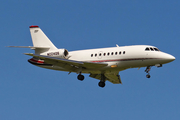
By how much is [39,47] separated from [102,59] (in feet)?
22.3

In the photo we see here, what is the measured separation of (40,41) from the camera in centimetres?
3347

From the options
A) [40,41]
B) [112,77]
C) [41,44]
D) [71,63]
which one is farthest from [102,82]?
[40,41]

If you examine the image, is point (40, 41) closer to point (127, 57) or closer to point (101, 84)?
point (101, 84)

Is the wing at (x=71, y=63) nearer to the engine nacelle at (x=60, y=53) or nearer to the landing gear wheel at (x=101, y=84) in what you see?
the engine nacelle at (x=60, y=53)

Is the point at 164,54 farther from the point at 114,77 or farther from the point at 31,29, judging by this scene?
the point at 31,29

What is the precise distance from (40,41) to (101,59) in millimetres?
7463

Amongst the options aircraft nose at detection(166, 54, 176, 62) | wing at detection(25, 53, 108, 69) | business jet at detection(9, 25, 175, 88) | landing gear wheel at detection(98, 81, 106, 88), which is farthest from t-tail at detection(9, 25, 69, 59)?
aircraft nose at detection(166, 54, 176, 62)

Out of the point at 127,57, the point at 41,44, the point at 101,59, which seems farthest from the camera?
the point at 41,44

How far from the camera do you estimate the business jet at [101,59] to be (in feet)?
91.4

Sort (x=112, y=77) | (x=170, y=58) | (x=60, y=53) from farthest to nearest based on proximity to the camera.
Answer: (x=112, y=77)
(x=60, y=53)
(x=170, y=58)

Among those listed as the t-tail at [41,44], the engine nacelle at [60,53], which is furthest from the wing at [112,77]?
the t-tail at [41,44]

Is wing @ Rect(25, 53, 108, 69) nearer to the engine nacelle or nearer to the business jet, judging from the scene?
the business jet

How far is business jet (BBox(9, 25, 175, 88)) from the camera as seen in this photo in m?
27.9

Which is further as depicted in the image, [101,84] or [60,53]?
[101,84]
